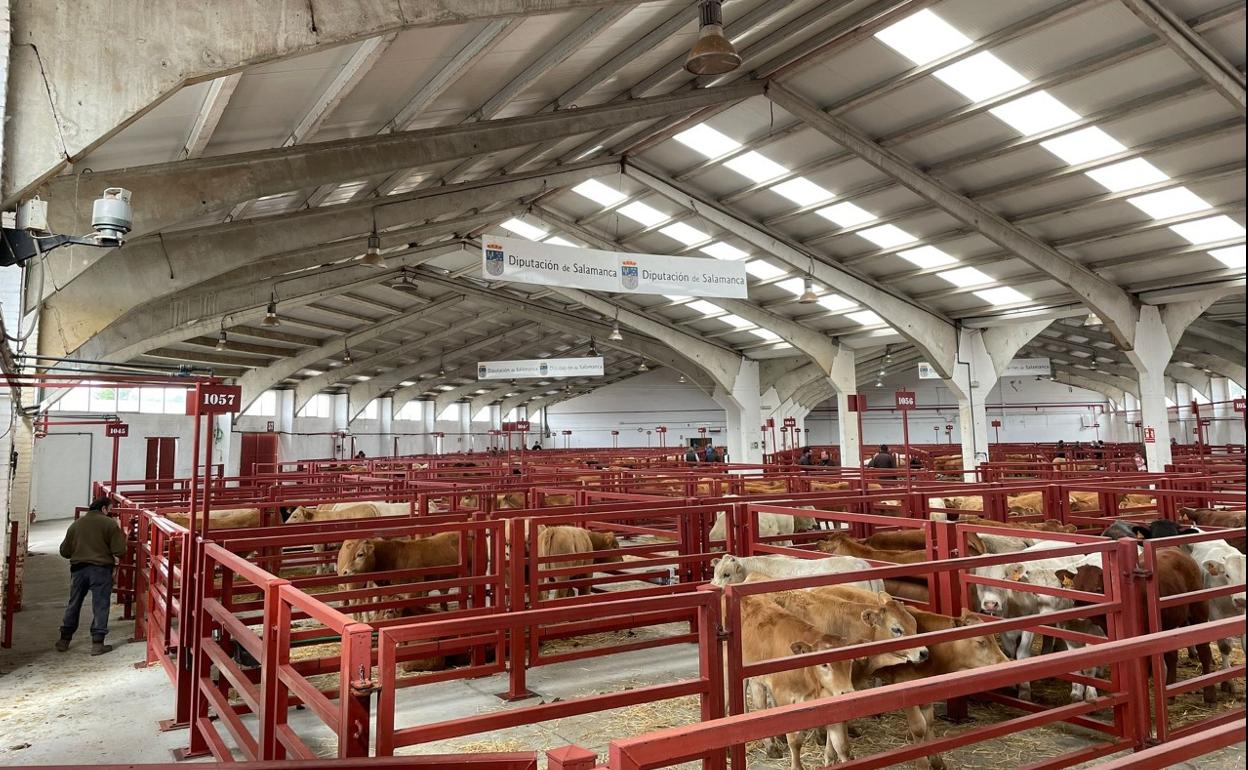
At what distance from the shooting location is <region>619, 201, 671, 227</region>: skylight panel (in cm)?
1851

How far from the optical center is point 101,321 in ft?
36.2

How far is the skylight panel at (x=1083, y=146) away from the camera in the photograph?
39.3ft

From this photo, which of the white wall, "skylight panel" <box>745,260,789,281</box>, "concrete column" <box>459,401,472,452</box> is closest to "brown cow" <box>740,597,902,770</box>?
"skylight panel" <box>745,260,789,281</box>

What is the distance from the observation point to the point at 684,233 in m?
19.5

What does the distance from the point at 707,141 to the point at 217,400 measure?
11.8 metres

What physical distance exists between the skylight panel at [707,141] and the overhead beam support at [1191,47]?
23.0 ft

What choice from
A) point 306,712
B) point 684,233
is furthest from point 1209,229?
point 306,712

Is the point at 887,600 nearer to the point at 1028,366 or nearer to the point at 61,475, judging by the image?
the point at 61,475

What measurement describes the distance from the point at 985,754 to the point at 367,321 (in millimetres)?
26148

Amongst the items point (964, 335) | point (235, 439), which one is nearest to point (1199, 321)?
point (964, 335)

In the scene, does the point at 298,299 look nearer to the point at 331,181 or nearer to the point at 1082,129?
the point at 331,181

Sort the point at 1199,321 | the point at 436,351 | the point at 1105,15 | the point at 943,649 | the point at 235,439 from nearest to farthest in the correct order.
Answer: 1. the point at 943,649
2. the point at 1105,15
3. the point at 1199,321
4. the point at 235,439
5. the point at 436,351

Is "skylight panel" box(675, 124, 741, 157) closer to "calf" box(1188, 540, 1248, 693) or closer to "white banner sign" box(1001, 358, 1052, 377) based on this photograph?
"calf" box(1188, 540, 1248, 693)

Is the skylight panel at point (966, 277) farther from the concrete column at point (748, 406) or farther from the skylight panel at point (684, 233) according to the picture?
the concrete column at point (748, 406)
